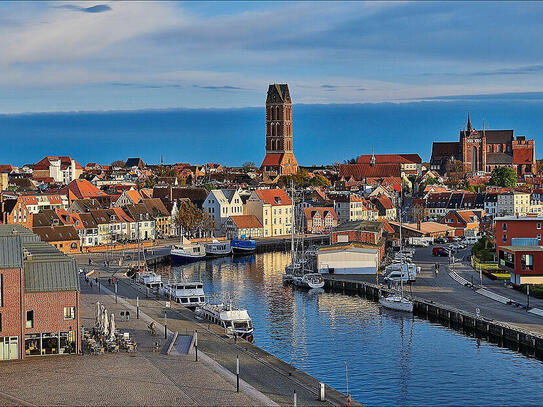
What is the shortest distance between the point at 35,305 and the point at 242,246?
53095 mm

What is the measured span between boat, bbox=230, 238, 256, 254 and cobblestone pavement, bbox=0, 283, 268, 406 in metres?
50.3

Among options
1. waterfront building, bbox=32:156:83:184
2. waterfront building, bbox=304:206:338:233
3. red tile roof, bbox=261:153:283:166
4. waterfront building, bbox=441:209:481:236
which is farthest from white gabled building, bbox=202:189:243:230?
red tile roof, bbox=261:153:283:166

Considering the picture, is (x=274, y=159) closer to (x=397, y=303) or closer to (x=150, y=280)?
(x=150, y=280)

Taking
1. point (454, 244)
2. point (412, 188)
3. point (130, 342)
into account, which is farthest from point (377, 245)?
point (412, 188)

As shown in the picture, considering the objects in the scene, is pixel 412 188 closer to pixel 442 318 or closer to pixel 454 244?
pixel 454 244

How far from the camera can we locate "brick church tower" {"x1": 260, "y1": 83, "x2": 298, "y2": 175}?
177m

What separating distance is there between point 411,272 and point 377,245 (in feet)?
30.0

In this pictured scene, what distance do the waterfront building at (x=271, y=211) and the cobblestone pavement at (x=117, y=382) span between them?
6567 centimetres

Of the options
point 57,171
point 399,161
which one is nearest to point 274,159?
point 399,161

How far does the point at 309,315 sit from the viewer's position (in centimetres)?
5153

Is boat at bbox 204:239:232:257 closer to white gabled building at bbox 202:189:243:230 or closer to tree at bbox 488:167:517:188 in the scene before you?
white gabled building at bbox 202:189:243:230

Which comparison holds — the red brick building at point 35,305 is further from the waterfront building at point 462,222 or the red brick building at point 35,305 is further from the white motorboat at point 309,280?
the waterfront building at point 462,222

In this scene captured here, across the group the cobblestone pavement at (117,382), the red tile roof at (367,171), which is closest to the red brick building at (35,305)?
the cobblestone pavement at (117,382)

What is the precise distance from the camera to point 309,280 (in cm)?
6291
